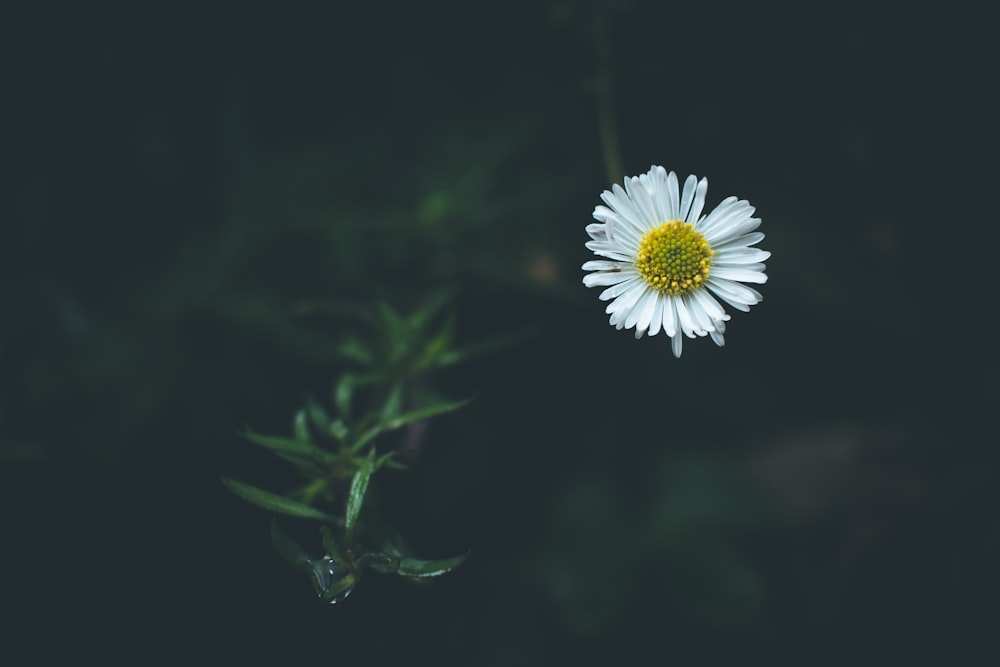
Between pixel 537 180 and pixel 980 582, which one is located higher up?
pixel 537 180

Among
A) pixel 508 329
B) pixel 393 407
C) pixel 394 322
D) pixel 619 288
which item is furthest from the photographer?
pixel 508 329

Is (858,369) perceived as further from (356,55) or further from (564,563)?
(356,55)

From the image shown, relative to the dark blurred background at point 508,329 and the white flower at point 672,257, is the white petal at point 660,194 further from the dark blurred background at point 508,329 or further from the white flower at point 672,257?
the dark blurred background at point 508,329

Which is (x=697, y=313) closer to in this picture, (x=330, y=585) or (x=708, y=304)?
(x=708, y=304)

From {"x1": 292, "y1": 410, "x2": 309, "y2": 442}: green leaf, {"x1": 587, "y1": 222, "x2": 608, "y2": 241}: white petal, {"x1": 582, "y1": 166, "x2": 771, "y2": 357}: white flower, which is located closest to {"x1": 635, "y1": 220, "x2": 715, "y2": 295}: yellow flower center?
{"x1": 582, "y1": 166, "x2": 771, "y2": 357}: white flower

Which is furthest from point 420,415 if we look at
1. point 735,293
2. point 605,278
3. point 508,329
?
point 508,329

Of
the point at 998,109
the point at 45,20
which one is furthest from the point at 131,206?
the point at 998,109

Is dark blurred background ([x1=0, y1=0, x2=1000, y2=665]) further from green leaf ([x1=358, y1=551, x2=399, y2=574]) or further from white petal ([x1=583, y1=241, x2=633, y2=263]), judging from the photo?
green leaf ([x1=358, y1=551, x2=399, y2=574])
